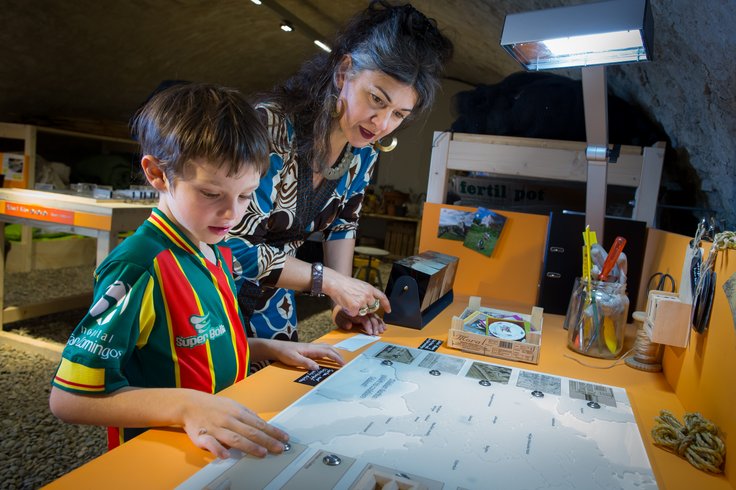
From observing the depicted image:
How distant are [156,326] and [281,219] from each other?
49 centimetres

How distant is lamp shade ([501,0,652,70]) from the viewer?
1039 millimetres

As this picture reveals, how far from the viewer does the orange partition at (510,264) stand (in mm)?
1758

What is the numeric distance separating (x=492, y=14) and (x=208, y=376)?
2756 mm

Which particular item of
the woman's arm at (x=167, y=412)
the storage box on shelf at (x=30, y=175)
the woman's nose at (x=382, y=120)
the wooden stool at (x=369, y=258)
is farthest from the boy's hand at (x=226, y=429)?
the storage box on shelf at (x=30, y=175)

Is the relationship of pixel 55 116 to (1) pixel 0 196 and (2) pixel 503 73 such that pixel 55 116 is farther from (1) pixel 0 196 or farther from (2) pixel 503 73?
(2) pixel 503 73

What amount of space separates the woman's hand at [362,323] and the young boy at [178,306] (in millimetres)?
356

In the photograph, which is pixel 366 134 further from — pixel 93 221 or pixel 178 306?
pixel 93 221

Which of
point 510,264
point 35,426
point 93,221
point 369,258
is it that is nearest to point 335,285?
point 510,264

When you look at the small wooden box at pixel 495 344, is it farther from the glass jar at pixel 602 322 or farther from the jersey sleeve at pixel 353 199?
the jersey sleeve at pixel 353 199

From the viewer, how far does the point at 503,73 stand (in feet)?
14.9

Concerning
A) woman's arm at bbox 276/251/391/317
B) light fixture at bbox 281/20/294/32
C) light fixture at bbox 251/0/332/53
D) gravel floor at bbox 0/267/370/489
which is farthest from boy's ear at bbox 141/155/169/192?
light fixture at bbox 281/20/294/32

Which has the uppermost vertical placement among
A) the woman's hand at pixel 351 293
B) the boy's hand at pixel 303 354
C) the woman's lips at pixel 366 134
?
the woman's lips at pixel 366 134

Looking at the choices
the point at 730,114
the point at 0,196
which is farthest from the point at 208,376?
the point at 0,196

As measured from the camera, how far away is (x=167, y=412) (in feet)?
2.21
